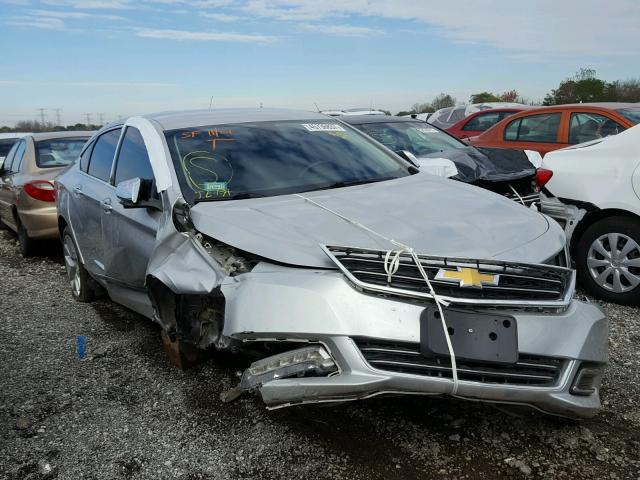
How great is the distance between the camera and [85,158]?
214 inches

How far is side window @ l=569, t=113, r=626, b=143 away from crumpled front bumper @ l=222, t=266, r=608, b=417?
5.51 meters

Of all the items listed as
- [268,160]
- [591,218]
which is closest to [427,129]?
[591,218]

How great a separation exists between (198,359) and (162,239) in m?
0.84

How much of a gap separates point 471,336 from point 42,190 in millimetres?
6098

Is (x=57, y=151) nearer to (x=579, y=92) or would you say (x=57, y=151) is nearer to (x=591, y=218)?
(x=591, y=218)

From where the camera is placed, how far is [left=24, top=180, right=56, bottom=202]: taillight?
23.5ft

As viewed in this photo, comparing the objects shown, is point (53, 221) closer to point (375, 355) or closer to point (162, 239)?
point (162, 239)

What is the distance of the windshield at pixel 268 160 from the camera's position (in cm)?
355

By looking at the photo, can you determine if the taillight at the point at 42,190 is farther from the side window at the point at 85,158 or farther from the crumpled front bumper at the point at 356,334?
the crumpled front bumper at the point at 356,334

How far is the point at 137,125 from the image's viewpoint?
14.1 feet

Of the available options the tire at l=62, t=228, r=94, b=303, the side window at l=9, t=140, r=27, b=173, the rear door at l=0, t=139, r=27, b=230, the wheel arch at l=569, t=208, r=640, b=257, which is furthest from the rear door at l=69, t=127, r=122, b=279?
the wheel arch at l=569, t=208, r=640, b=257

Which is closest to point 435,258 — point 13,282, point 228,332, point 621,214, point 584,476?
point 228,332

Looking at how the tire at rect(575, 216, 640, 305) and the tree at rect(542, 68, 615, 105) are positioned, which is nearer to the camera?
the tire at rect(575, 216, 640, 305)

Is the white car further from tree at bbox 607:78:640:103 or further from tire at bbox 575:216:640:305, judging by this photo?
tree at bbox 607:78:640:103
